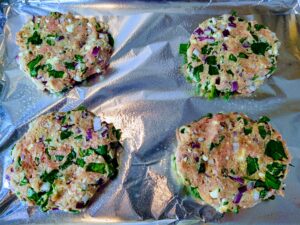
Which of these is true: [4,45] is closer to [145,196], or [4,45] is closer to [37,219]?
[37,219]

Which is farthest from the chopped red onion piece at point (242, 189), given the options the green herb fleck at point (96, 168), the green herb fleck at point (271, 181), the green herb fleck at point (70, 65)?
the green herb fleck at point (70, 65)

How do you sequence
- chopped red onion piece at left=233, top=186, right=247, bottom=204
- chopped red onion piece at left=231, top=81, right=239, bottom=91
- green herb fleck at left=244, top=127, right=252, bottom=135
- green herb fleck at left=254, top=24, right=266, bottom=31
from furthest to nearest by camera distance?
green herb fleck at left=254, top=24, right=266, bottom=31
chopped red onion piece at left=231, top=81, right=239, bottom=91
green herb fleck at left=244, top=127, right=252, bottom=135
chopped red onion piece at left=233, top=186, right=247, bottom=204

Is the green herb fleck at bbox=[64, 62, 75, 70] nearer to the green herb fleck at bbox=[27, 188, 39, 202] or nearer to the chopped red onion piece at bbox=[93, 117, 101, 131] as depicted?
the chopped red onion piece at bbox=[93, 117, 101, 131]

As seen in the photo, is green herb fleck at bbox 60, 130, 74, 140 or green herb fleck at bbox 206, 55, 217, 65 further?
green herb fleck at bbox 206, 55, 217, 65

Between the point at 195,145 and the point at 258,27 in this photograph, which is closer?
the point at 195,145

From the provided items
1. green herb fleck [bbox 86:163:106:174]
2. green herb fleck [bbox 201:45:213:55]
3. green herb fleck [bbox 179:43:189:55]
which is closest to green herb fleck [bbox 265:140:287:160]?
green herb fleck [bbox 201:45:213:55]

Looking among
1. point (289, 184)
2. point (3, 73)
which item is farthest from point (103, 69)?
point (289, 184)

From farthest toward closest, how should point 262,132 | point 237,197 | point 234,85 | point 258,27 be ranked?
point 258,27, point 234,85, point 262,132, point 237,197

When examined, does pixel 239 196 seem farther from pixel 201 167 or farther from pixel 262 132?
pixel 262 132

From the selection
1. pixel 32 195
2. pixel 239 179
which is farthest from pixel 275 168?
pixel 32 195
